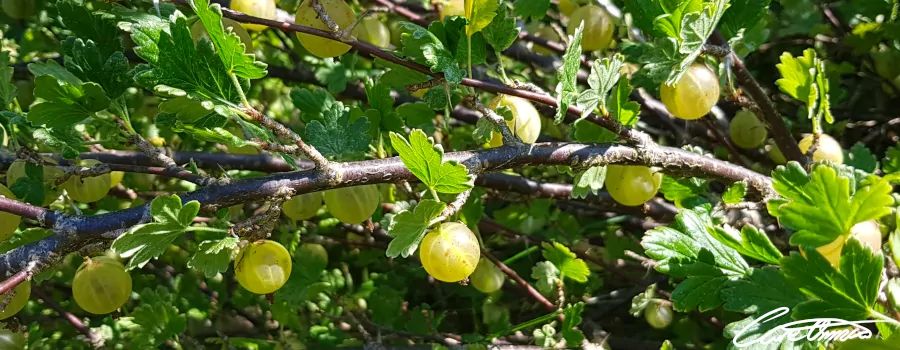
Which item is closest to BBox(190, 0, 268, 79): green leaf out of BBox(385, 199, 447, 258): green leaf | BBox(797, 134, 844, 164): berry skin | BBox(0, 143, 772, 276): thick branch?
BBox(0, 143, 772, 276): thick branch

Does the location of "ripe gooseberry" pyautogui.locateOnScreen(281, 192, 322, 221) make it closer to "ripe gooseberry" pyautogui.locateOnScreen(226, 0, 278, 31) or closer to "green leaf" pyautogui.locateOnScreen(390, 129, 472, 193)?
"ripe gooseberry" pyautogui.locateOnScreen(226, 0, 278, 31)

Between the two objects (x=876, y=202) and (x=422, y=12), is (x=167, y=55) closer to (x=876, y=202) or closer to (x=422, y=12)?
(x=876, y=202)

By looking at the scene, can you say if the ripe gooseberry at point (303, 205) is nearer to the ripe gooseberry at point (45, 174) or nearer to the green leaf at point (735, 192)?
the ripe gooseberry at point (45, 174)

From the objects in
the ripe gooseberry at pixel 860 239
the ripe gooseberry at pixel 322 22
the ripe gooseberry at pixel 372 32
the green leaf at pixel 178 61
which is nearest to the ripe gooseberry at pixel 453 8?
the ripe gooseberry at pixel 372 32

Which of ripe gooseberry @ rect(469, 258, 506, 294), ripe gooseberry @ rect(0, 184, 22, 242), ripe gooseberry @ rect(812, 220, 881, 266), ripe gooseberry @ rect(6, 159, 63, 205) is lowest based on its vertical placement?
ripe gooseberry @ rect(469, 258, 506, 294)

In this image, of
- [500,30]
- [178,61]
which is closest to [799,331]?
[500,30]

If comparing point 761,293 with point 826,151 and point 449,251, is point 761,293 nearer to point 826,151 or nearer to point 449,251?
point 449,251
